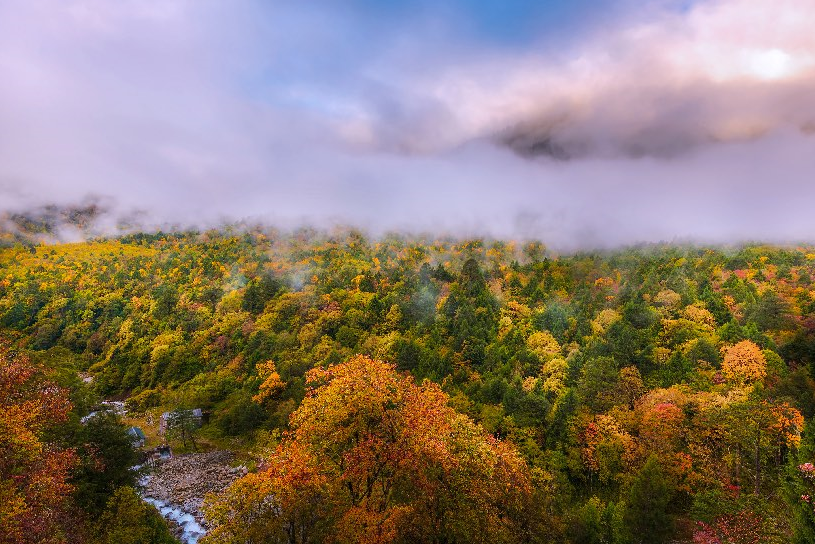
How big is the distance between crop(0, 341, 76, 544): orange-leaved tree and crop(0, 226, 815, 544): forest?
146 mm

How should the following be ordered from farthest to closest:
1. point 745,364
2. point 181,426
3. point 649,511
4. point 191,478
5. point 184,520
→ point 181,426 → point 191,478 → point 745,364 → point 184,520 → point 649,511

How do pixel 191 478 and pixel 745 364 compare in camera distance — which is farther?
pixel 191 478

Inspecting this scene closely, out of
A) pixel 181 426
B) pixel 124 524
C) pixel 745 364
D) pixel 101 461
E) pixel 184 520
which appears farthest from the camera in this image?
pixel 181 426

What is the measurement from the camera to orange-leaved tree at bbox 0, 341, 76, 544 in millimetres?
16312

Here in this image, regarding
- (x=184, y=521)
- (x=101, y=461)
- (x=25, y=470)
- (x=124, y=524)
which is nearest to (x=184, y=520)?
(x=184, y=521)

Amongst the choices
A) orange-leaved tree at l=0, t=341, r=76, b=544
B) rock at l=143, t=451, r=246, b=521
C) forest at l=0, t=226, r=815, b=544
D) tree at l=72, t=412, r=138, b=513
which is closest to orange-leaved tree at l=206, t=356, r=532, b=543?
forest at l=0, t=226, r=815, b=544

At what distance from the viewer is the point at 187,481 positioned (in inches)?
2233

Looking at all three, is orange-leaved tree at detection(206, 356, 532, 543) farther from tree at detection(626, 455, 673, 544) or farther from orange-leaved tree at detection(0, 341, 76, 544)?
tree at detection(626, 455, 673, 544)

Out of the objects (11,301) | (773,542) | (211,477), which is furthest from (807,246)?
(11,301)

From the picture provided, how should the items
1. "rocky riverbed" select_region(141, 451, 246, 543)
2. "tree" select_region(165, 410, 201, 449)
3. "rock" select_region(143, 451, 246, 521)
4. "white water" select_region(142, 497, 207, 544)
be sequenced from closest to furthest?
"white water" select_region(142, 497, 207, 544)
"rocky riverbed" select_region(141, 451, 246, 543)
"rock" select_region(143, 451, 246, 521)
"tree" select_region(165, 410, 201, 449)

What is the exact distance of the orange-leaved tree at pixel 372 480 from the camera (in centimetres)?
1731

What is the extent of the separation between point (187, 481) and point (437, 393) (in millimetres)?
52638

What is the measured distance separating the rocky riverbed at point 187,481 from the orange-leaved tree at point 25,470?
29051 millimetres

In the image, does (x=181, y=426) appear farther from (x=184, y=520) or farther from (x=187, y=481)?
(x=184, y=520)
